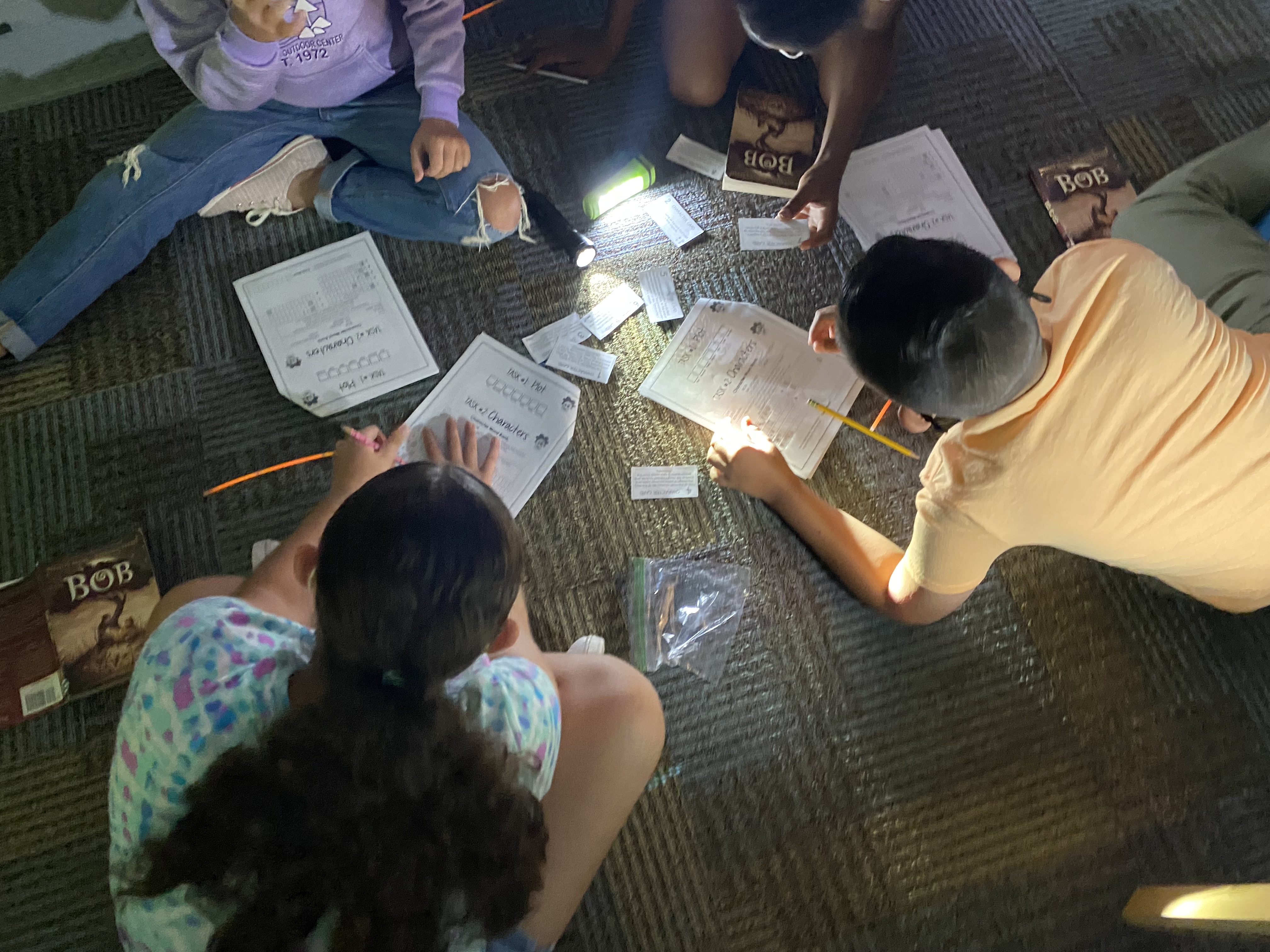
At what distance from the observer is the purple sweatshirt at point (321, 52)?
105 cm

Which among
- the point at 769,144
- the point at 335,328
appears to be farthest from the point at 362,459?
the point at 769,144

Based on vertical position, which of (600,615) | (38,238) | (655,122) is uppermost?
(655,122)

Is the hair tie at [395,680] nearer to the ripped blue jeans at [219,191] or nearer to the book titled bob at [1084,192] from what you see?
the ripped blue jeans at [219,191]

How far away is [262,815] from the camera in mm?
595

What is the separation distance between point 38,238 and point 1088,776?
5.76 feet

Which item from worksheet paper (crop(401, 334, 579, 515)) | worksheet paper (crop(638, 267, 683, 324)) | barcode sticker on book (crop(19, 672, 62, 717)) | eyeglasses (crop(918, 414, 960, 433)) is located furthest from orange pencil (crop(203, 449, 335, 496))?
eyeglasses (crop(918, 414, 960, 433))

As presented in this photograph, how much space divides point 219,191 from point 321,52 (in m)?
0.29

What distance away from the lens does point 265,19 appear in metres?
1.00

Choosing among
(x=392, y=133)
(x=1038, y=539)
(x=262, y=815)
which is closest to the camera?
(x=262, y=815)

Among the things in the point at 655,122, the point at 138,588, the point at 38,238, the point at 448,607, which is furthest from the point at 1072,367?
the point at 38,238

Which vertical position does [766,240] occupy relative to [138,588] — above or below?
above

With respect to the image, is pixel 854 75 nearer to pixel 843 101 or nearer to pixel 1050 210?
pixel 843 101

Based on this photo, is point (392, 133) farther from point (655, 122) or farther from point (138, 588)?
point (138, 588)

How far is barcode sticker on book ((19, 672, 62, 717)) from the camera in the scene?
1056mm
